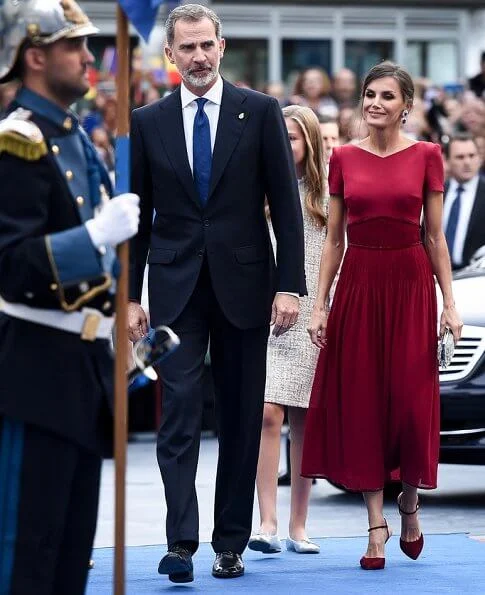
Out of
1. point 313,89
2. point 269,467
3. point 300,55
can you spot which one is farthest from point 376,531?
point 300,55

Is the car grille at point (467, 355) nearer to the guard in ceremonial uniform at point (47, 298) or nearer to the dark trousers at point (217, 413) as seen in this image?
the dark trousers at point (217, 413)

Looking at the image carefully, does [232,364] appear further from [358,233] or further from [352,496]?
[352,496]

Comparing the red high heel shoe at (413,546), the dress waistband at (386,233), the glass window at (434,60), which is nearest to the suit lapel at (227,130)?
the dress waistband at (386,233)

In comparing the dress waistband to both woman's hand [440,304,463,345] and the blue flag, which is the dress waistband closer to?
woman's hand [440,304,463,345]

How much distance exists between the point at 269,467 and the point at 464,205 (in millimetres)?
5480

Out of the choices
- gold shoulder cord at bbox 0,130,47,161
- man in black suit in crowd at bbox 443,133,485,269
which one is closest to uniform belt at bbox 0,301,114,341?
gold shoulder cord at bbox 0,130,47,161

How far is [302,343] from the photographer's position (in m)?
8.26

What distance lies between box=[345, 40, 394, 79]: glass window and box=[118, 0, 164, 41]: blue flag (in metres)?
22.7

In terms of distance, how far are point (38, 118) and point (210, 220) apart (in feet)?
8.05

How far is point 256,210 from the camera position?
23.7ft

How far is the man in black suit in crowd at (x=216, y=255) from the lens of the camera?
7121mm

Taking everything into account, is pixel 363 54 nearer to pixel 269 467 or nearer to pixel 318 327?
pixel 269 467

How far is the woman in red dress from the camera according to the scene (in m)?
7.48

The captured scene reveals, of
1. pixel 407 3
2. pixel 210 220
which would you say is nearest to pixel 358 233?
pixel 210 220
